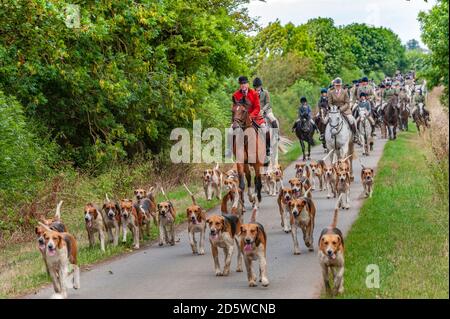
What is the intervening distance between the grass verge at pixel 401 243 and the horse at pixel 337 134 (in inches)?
49.7

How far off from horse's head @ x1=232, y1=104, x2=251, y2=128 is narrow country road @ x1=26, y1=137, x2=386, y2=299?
9.37ft

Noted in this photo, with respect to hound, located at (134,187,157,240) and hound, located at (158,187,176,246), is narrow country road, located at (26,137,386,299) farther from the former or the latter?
hound, located at (134,187,157,240)

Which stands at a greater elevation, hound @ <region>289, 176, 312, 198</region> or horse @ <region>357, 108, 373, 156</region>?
horse @ <region>357, 108, 373, 156</region>

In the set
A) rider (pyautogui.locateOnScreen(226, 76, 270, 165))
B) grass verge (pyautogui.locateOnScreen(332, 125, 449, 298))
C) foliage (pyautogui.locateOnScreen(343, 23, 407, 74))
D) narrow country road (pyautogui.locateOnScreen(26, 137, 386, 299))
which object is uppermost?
foliage (pyautogui.locateOnScreen(343, 23, 407, 74))

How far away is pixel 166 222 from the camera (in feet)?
52.3

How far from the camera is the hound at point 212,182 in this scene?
866 inches

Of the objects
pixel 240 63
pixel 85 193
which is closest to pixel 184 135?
pixel 240 63

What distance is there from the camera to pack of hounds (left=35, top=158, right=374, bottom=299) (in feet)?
37.2

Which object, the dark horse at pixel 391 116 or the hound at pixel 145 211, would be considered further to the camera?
the dark horse at pixel 391 116

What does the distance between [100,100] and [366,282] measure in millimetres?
14105

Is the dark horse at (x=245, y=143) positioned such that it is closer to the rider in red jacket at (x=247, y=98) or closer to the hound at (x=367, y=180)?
the rider in red jacket at (x=247, y=98)

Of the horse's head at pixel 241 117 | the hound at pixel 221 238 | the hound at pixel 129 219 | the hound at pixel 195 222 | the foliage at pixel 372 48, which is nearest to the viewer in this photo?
the hound at pixel 221 238

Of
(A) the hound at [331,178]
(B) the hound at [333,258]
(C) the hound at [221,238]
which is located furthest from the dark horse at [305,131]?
(B) the hound at [333,258]

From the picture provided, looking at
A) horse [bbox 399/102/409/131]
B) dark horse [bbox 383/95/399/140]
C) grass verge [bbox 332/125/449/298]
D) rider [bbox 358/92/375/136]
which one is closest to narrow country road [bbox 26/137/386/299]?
grass verge [bbox 332/125/449/298]
